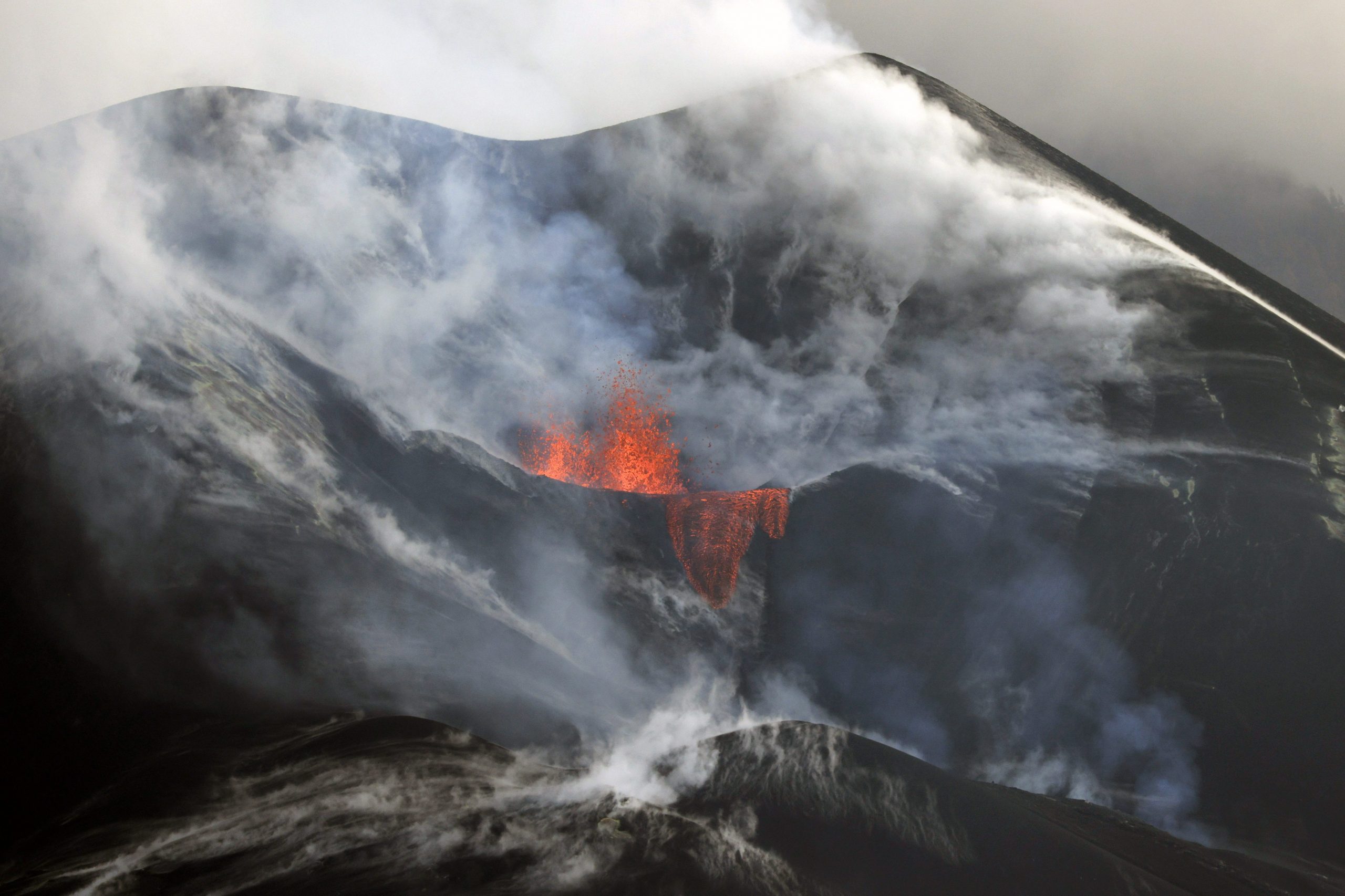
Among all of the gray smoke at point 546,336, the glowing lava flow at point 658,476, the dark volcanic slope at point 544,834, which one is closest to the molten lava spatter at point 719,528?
the glowing lava flow at point 658,476

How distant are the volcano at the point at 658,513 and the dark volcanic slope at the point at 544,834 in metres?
0.04

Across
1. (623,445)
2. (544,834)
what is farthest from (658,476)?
(544,834)

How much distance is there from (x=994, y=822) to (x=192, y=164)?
12.4 metres

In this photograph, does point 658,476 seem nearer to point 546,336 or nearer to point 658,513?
point 658,513

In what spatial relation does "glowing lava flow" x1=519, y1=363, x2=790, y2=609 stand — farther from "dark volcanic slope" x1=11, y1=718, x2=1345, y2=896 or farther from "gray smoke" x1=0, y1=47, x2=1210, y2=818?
"dark volcanic slope" x1=11, y1=718, x2=1345, y2=896

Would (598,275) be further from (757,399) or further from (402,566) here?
(402,566)

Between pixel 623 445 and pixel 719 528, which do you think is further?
pixel 623 445

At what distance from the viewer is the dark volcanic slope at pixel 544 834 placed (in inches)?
361

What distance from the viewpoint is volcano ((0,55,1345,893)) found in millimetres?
9930

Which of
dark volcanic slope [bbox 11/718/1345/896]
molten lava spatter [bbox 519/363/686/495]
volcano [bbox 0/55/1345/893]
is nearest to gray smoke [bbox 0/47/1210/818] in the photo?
volcano [bbox 0/55/1345/893]

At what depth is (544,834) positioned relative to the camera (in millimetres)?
9844

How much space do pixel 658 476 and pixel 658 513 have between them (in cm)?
75

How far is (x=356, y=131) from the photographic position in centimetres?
1316

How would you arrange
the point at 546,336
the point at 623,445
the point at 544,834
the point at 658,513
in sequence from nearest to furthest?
the point at 544,834 → the point at 658,513 → the point at 546,336 → the point at 623,445
